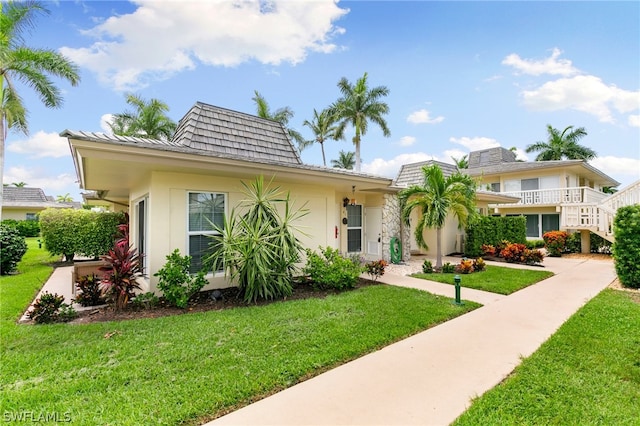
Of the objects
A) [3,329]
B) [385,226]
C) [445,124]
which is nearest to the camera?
[3,329]

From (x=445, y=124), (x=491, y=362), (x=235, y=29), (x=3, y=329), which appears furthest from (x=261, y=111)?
(x=491, y=362)

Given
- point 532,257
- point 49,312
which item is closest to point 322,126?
point 532,257

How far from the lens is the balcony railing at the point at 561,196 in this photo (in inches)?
720

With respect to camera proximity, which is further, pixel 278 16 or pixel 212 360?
A: pixel 278 16

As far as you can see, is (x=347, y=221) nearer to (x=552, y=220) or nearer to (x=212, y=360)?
(x=212, y=360)

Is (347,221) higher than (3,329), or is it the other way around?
(347,221)

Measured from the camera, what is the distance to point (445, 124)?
1717 centimetres

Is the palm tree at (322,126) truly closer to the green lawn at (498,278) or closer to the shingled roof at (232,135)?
the shingled roof at (232,135)

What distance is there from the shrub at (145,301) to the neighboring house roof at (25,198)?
131 ft

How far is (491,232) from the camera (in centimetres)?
1320

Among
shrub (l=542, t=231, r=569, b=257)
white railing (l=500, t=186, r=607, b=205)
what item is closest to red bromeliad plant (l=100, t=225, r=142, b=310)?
shrub (l=542, t=231, r=569, b=257)

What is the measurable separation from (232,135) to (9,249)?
341 inches

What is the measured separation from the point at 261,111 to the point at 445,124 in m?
16.5

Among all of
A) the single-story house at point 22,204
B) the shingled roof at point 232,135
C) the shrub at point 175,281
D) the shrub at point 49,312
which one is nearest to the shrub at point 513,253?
the shingled roof at point 232,135
